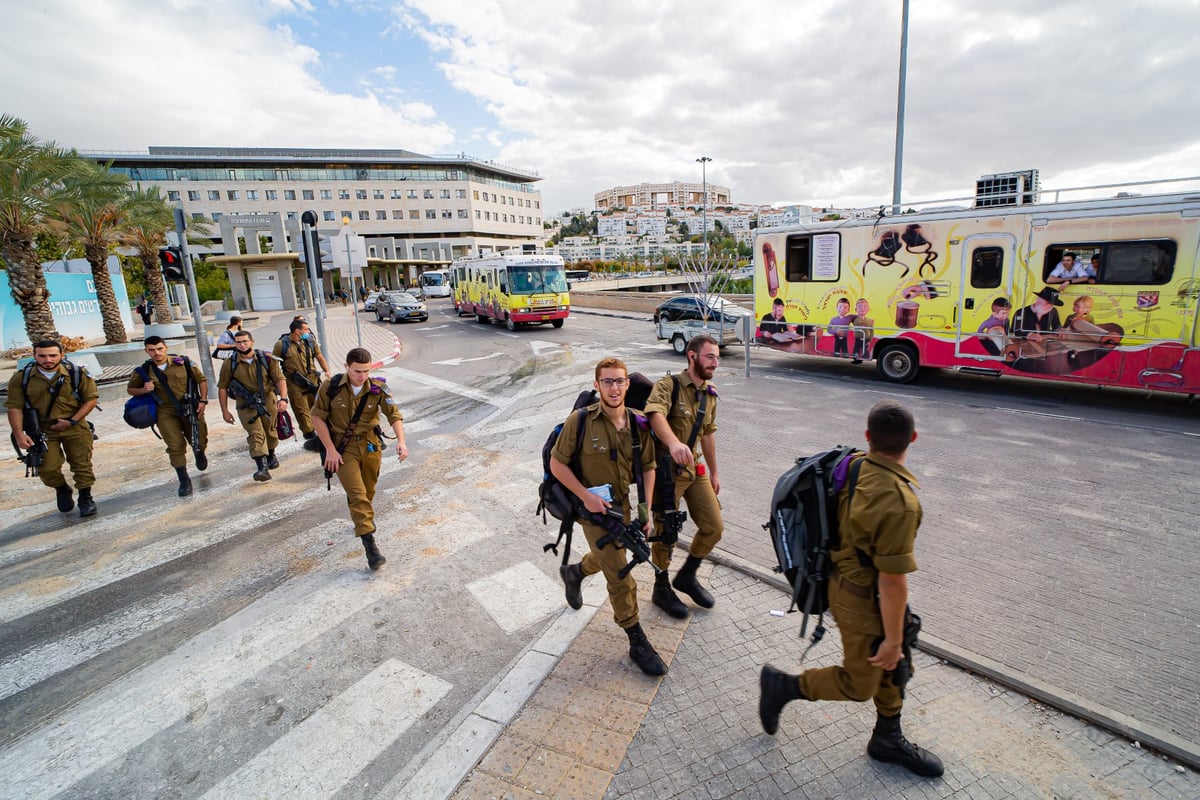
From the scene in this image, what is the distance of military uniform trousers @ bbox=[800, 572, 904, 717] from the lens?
8.23ft

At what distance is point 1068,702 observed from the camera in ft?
10.2

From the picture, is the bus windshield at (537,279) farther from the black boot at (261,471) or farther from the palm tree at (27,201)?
the black boot at (261,471)

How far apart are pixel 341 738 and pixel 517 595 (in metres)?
1.57

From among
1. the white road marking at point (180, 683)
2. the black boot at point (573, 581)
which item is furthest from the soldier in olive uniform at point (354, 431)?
the black boot at point (573, 581)

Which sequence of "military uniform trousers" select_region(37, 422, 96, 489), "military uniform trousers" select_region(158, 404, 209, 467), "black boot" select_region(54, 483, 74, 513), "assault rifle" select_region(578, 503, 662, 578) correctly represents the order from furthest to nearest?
1. "military uniform trousers" select_region(158, 404, 209, 467)
2. "black boot" select_region(54, 483, 74, 513)
3. "military uniform trousers" select_region(37, 422, 96, 489)
4. "assault rifle" select_region(578, 503, 662, 578)

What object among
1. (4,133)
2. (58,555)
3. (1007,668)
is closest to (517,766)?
(1007,668)

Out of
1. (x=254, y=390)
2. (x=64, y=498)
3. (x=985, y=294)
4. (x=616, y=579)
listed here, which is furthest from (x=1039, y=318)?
(x=64, y=498)

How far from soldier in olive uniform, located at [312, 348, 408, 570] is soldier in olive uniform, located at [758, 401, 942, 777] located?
3.45m

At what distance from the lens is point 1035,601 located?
13.5 ft

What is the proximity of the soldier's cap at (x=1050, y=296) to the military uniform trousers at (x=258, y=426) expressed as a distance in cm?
1176

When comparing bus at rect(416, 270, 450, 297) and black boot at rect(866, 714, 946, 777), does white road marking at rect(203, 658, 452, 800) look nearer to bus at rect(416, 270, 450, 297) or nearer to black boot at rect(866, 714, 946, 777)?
black boot at rect(866, 714, 946, 777)

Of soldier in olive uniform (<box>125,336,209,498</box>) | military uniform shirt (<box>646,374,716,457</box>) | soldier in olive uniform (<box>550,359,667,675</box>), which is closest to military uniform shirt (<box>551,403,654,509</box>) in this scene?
soldier in olive uniform (<box>550,359,667,675</box>)

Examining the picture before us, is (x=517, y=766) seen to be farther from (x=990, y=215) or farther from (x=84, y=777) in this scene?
(x=990, y=215)

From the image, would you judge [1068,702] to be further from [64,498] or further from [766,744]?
[64,498]
